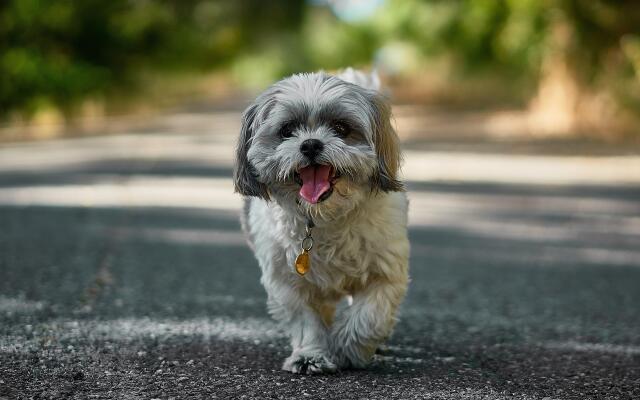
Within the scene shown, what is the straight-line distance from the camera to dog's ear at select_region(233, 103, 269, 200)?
4.90 m

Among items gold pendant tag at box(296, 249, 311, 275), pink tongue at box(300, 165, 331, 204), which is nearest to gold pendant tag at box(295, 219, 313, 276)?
gold pendant tag at box(296, 249, 311, 275)

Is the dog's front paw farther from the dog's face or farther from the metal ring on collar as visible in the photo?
the dog's face

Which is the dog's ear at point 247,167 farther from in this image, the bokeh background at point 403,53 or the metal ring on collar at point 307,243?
the bokeh background at point 403,53

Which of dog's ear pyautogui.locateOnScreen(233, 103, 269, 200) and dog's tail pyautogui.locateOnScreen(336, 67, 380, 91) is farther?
dog's tail pyautogui.locateOnScreen(336, 67, 380, 91)

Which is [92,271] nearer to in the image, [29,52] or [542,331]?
→ [542,331]

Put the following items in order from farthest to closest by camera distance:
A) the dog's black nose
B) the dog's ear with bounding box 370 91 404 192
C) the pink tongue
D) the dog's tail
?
the dog's tail
the dog's ear with bounding box 370 91 404 192
the pink tongue
the dog's black nose

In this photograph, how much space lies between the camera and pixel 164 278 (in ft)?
24.7

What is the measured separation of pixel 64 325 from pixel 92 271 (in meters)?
1.98

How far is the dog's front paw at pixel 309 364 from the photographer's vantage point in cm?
475

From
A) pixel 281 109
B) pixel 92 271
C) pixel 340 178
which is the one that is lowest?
pixel 92 271

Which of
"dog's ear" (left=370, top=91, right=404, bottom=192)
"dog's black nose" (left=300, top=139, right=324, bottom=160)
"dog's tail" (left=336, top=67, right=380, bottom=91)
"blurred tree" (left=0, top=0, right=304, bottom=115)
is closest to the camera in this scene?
"dog's black nose" (left=300, top=139, right=324, bottom=160)

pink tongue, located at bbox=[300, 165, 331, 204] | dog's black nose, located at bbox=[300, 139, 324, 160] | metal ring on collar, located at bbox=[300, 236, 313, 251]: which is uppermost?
dog's black nose, located at bbox=[300, 139, 324, 160]

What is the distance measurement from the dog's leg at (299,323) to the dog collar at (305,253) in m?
0.20

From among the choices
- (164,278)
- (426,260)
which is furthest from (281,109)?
(426,260)
